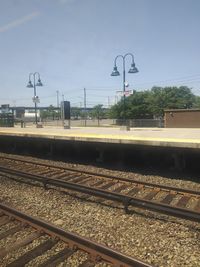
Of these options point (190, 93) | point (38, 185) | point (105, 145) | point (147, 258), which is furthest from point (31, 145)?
point (190, 93)

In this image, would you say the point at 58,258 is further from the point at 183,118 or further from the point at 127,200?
the point at 183,118

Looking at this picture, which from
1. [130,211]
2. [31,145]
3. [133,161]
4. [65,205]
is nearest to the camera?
[130,211]

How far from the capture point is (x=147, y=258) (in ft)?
18.0

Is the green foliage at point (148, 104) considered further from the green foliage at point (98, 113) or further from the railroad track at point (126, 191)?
the railroad track at point (126, 191)

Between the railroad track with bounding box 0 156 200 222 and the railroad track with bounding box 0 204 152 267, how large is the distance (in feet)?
7.13

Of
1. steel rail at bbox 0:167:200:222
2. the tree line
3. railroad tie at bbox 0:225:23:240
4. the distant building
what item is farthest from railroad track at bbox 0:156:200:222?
the distant building

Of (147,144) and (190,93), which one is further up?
(190,93)

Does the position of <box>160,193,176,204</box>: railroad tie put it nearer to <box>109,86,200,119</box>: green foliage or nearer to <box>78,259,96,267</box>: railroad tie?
<box>78,259,96,267</box>: railroad tie

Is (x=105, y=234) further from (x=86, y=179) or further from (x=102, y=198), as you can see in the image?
(x=86, y=179)

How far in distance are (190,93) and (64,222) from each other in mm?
111073

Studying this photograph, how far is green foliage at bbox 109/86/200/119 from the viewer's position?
58.0 metres

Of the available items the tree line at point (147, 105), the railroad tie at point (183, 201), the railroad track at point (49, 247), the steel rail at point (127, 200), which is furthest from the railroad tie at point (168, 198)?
the tree line at point (147, 105)

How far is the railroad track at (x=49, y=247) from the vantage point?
5.27m

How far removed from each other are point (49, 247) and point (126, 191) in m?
4.08
